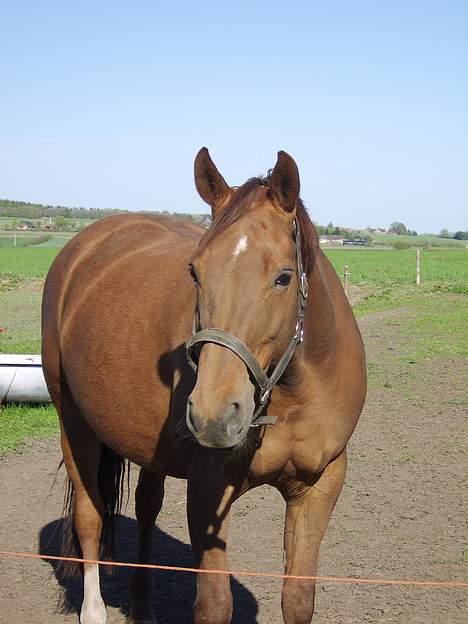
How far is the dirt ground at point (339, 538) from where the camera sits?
443 centimetres

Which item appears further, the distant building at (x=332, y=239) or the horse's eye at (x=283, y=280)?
the distant building at (x=332, y=239)

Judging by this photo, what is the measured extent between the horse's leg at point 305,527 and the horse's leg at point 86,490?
1.46 meters

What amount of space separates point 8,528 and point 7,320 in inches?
548

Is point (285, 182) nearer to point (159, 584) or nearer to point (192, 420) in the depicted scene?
point (192, 420)

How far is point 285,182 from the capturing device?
2785 millimetres

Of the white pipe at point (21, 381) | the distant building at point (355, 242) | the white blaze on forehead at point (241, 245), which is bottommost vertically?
the white pipe at point (21, 381)

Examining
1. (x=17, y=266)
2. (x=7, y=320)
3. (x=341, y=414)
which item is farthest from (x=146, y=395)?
(x=17, y=266)

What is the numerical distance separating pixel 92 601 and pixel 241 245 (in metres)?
2.60

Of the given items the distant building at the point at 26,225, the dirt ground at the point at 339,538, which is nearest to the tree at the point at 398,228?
the distant building at the point at 26,225

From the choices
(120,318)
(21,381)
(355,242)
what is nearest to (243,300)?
(120,318)

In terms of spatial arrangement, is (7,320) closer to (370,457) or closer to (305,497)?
(370,457)

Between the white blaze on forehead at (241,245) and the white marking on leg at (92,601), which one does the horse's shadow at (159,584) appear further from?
the white blaze on forehead at (241,245)

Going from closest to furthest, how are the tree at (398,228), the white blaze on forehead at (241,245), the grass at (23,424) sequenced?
1. the white blaze on forehead at (241,245)
2. the grass at (23,424)
3. the tree at (398,228)

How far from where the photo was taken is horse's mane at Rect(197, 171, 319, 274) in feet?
9.04
